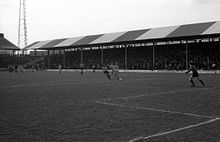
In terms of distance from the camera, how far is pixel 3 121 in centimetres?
791

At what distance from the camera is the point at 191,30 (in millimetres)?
41344

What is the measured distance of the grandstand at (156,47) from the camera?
42.7 metres

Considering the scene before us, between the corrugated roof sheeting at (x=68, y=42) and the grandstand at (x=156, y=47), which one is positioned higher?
the corrugated roof sheeting at (x=68, y=42)

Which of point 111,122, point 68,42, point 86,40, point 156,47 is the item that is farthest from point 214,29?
point 111,122

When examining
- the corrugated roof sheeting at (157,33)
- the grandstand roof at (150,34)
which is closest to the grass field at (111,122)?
the grandstand roof at (150,34)

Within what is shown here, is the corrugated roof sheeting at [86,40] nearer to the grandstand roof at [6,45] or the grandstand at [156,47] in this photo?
the grandstand at [156,47]

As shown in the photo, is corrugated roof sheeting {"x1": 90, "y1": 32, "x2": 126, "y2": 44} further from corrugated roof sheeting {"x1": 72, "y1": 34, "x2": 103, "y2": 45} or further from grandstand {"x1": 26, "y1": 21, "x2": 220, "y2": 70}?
corrugated roof sheeting {"x1": 72, "y1": 34, "x2": 103, "y2": 45}

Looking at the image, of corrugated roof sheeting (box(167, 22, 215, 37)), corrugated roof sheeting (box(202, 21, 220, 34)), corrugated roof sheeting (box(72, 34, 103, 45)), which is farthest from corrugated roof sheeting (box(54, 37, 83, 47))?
corrugated roof sheeting (box(202, 21, 220, 34))

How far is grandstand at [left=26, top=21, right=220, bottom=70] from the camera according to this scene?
42.7 m

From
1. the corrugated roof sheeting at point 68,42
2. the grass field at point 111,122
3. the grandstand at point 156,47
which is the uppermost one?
the corrugated roof sheeting at point 68,42

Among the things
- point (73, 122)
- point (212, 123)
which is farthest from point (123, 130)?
point (212, 123)

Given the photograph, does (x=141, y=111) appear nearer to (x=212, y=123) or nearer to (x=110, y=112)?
(x=110, y=112)

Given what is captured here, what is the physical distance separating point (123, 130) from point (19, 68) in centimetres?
5625

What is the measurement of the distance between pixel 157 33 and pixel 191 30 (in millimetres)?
5639
